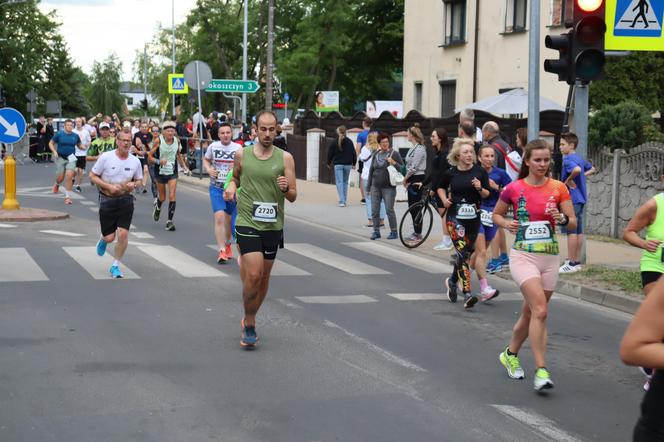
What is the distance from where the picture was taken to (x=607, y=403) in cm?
694

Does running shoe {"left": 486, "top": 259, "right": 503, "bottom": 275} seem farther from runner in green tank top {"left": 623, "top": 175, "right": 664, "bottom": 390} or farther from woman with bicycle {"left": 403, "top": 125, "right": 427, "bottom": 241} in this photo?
runner in green tank top {"left": 623, "top": 175, "right": 664, "bottom": 390}

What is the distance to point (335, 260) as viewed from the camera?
14.2 metres

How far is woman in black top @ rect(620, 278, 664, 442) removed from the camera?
3.11 metres

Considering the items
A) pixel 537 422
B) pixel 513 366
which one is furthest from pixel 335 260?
pixel 537 422

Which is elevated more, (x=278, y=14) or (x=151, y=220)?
(x=278, y=14)

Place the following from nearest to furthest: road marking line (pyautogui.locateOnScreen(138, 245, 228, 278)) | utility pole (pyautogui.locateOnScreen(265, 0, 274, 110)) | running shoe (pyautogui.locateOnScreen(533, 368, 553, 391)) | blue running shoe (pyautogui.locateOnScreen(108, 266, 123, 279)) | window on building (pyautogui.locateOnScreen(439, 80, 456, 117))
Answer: running shoe (pyautogui.locateOnScreen(533, 368, 553, 391)), blue running shoe (pyautogui.locateOnScreen(108, 266, 123, 279)), road marking line (pyautogui.locateOnScreen(138, 245, 228, 278)), window on building (pyautogui.locateOnScreen(439, 80, 456, 117)), utility pole (pyautogui.locateOnScreen(265, 0, 274, 110))

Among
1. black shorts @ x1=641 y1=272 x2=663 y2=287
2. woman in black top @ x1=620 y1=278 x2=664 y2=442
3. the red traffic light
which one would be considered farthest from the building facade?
woman in black top @ x1=620 y1=278 x2=664 y2=442

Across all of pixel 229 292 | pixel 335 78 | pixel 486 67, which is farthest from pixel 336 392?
pixel 335 78

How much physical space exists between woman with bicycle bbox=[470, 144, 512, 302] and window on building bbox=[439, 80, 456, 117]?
81.9 ft

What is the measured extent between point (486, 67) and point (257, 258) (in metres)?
27.3

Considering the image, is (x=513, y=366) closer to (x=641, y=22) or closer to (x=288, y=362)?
(x=288, y=362)

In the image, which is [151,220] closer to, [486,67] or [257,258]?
[257,258]

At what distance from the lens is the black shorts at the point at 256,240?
8.26m

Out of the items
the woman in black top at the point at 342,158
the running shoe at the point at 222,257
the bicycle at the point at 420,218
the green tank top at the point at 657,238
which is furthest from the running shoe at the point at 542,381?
the woman in black top at the point at 342,158
